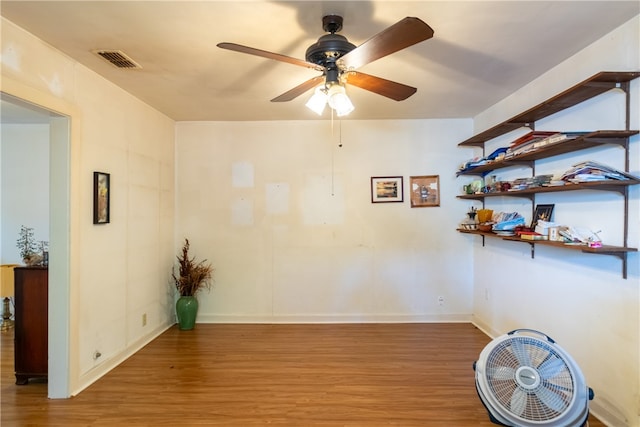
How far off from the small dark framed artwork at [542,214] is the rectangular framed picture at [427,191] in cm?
129

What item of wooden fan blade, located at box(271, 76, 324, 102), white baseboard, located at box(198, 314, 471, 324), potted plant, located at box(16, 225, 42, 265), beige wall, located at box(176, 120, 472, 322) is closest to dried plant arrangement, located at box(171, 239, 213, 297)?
beige wall, located at box(176, 120, 472, 322)

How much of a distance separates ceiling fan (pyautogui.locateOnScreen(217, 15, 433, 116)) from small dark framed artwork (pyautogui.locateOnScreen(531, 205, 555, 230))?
1.55 m

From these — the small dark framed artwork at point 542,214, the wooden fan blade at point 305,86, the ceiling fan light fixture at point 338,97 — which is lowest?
the small dark framed artwork at point 542,214

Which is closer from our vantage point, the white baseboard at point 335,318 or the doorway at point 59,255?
the doorway at point 59,255

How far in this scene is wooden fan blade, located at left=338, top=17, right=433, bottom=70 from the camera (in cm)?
134

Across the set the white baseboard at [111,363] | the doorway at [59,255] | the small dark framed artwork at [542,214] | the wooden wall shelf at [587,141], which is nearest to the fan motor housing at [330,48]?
the wooden wall shelf at [587,141]

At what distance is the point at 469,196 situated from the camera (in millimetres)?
3635

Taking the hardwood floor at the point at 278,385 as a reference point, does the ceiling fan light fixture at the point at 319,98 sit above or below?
above

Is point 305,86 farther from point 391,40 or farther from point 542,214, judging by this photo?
point 542,214

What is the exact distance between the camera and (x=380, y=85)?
201cm

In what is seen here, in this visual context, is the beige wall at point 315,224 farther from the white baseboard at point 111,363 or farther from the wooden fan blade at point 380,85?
the wooden fan blade at point 380,85

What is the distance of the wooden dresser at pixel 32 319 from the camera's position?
8.23 feet

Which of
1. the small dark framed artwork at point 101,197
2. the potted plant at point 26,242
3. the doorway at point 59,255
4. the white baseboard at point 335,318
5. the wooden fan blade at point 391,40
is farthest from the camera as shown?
the white baseboard at point 335,318

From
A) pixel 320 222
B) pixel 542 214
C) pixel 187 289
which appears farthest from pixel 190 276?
pixel 542 214
